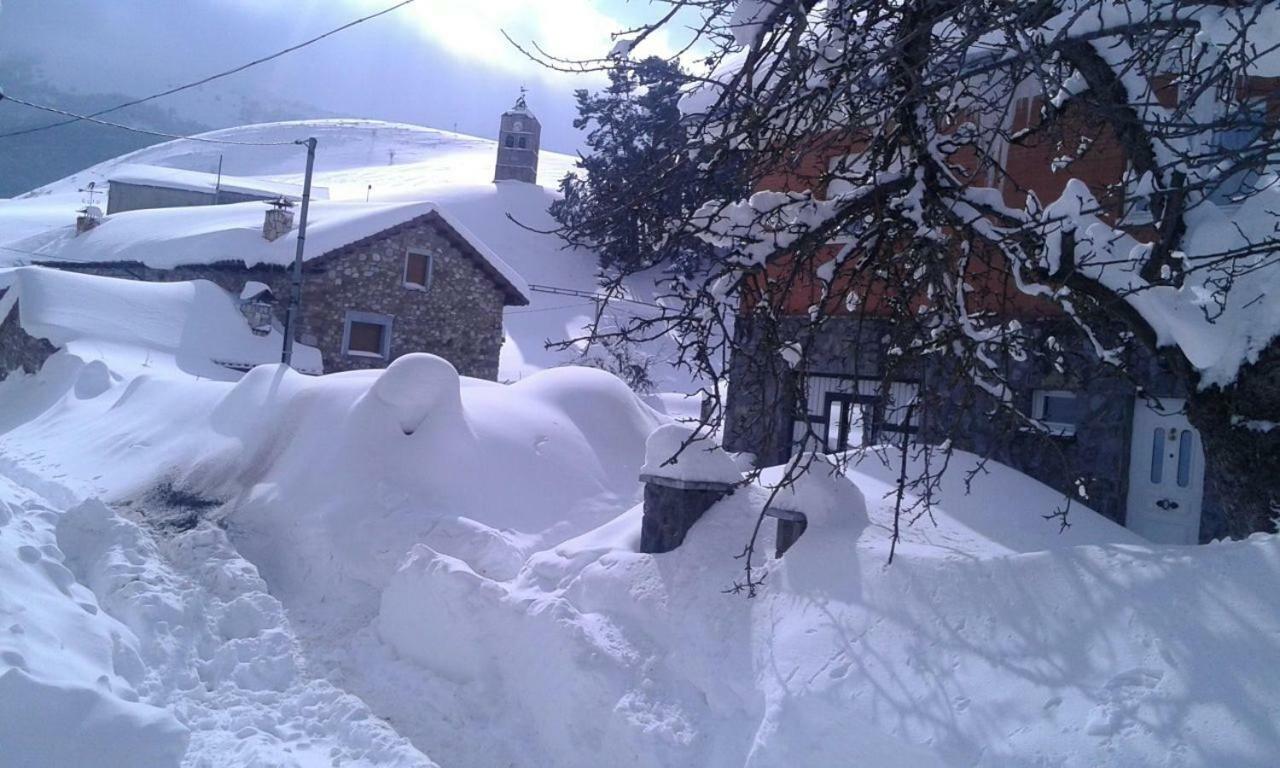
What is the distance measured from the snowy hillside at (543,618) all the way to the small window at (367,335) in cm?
1156

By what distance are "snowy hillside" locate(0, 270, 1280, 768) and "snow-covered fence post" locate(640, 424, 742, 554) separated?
16 cm

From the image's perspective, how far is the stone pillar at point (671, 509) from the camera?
6555 mm

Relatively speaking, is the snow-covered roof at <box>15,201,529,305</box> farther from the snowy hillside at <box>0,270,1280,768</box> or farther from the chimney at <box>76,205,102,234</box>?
the snowy hillside at <box>0,270,1280,768</box>

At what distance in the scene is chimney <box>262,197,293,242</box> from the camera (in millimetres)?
22766

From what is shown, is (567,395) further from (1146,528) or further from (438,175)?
(438,175)

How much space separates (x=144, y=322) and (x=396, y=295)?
5.39 m

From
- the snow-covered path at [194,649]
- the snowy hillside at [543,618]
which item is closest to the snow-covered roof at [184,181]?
the snowy hillside at [543,618]

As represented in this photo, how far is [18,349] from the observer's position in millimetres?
17750

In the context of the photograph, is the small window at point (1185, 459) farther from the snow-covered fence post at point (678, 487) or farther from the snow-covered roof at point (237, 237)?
the snow-covered roof at point (237, 237)

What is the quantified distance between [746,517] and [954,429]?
5.46 ft

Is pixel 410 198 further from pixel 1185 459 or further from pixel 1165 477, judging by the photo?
pixel 1185 459

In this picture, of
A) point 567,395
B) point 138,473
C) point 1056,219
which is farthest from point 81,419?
point 1056,219

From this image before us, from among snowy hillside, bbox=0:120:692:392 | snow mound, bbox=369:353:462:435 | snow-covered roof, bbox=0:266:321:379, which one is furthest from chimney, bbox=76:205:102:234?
snow mound, bbox=369:353:462:435

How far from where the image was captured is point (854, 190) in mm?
5535
